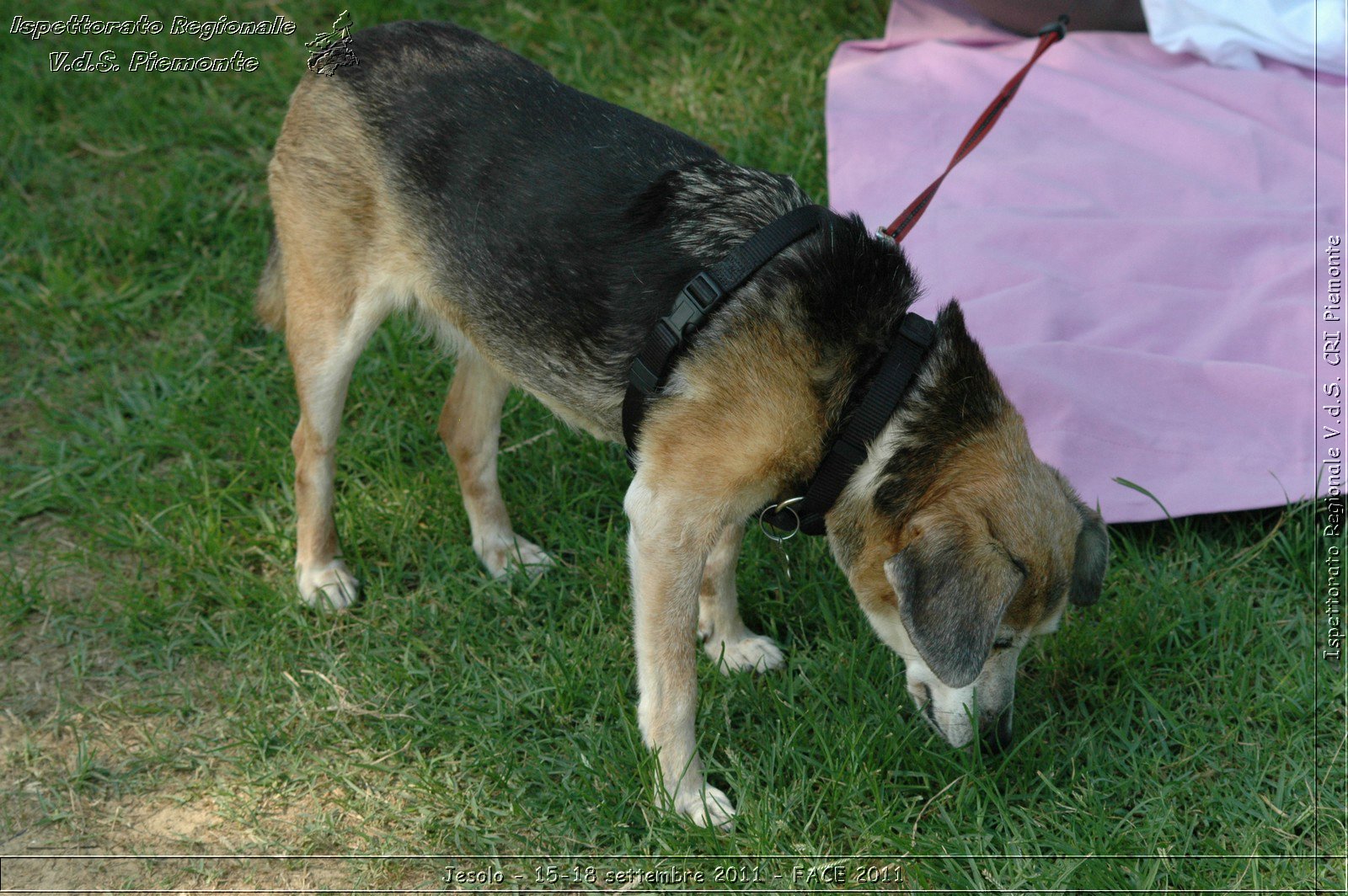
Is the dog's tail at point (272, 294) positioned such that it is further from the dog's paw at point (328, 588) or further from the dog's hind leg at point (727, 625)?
the dog's hind leg at point (727, 625)

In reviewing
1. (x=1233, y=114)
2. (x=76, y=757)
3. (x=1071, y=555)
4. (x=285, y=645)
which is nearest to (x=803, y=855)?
(x=1071, y=555)

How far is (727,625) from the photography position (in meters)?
3.72

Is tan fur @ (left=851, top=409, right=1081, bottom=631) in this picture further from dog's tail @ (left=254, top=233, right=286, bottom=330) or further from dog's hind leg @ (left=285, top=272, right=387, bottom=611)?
dog's tail @ (left=254, top=233, right=286, bottom=330)

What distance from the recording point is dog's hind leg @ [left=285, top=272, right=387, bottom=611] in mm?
3705

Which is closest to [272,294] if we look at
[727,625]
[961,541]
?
[727,625]

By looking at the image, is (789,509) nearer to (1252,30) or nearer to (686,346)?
(686,346)

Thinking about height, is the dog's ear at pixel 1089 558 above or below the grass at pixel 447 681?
above

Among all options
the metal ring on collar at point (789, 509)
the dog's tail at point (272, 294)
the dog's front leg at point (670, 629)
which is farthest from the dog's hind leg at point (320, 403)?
the metal ring on collar at point (789, 509)

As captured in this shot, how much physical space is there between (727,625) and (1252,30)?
390 centimetres

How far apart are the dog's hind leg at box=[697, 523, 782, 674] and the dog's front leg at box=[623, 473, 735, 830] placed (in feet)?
1.42

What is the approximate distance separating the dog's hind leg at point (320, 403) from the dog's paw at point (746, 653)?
1.27m

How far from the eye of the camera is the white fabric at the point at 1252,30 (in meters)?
5.23

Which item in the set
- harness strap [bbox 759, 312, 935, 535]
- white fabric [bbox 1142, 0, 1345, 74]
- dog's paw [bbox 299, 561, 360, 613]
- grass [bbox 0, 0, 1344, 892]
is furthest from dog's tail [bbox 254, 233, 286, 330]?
white fabric [bbox 1142, 0, 1345, 74]

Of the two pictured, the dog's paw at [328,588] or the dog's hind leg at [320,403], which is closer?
the dog's hind leg at [320,403]
